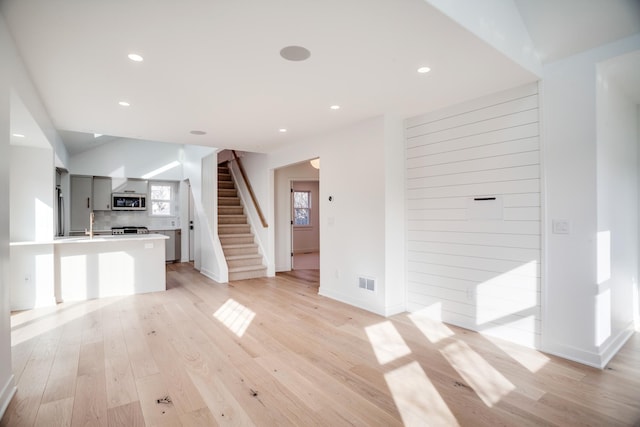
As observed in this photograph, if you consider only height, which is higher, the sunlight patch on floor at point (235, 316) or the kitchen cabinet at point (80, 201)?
the kitchen cabinet at point (80, 201)

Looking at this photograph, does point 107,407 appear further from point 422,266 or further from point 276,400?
point 422,266

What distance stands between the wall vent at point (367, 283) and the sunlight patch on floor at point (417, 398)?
5.02 feet

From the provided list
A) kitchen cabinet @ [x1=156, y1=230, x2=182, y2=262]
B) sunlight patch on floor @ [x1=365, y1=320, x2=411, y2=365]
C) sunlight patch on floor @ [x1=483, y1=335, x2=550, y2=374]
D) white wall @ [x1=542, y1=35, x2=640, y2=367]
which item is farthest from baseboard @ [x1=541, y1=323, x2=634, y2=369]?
kitchen cabinet @ [x1=156, y1=230, x2=182, y2=262]

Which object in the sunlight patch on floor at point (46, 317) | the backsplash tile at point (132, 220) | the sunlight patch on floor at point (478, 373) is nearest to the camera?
the sunlight patch on floor at point (478, 373)

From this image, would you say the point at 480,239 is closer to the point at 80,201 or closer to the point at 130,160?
the point at 130,160

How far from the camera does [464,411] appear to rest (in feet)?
6.71

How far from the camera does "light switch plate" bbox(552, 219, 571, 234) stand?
A: 279 centimetres

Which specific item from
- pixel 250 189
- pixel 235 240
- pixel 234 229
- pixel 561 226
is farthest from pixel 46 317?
pixel 561 226

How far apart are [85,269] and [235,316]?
2.69 meters

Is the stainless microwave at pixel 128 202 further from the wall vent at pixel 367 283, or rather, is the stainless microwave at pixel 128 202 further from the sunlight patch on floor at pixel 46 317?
the wall vent at pixel 367 283

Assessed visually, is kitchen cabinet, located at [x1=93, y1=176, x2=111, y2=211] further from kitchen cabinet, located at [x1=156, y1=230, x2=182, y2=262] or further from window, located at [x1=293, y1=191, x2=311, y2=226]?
window, located at [x1=293, y1=191, x2=311, y2=226]

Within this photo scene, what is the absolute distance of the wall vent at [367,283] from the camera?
4.14m

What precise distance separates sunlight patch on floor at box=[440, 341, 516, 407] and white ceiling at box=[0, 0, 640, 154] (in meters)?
2.51

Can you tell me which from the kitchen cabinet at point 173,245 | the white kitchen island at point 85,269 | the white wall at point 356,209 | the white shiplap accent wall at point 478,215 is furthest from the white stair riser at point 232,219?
the white shiplap accent wall at point 478,215
